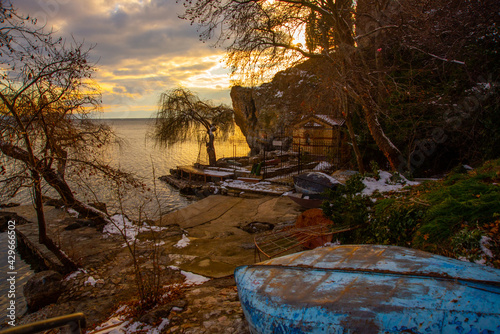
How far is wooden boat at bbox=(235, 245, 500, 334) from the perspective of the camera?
1.96 metres

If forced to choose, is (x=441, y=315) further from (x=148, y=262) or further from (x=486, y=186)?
(x=148, y=262)

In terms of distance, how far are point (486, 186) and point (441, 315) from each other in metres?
2.88

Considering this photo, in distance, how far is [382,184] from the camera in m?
6.73

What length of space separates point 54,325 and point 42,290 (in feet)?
20.3

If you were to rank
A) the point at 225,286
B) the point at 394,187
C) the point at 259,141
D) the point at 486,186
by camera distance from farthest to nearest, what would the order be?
the point at 259,141 → the point at 394,187 → the point at 225,286 → the point at 486,186

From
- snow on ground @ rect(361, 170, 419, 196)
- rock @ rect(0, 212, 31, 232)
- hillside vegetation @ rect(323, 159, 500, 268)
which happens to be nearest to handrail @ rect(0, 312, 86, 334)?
hillside vegetation @ rect(323, 159, 500, 268)

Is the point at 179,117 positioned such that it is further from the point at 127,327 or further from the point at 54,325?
the point at 54,325

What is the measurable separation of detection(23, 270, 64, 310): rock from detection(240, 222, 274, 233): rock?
17.8 feet

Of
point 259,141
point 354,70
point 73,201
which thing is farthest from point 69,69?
point 259,141

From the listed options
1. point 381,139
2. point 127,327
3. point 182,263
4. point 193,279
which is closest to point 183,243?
point 182,263

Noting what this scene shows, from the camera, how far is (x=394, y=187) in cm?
641

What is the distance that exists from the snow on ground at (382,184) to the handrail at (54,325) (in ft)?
18.8

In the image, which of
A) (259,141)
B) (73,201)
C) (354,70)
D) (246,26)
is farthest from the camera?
(259,141)

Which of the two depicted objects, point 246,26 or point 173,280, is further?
point 246,26
